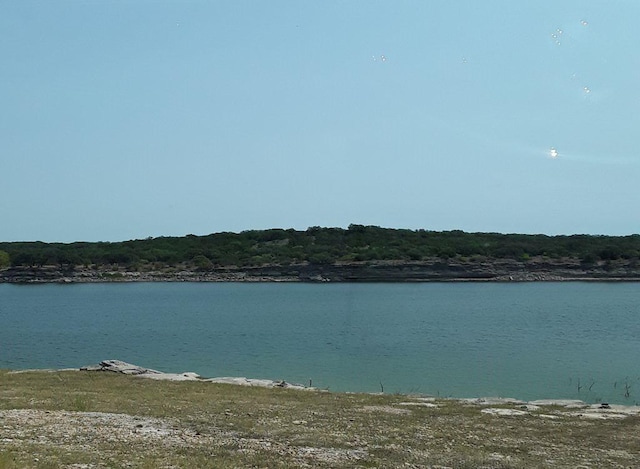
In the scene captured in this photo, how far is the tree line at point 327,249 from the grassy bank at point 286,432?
102089 mm

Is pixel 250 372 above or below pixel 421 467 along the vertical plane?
below

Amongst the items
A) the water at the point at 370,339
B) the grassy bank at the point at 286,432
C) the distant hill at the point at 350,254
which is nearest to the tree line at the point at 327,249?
the distant hill at the point at 350,254

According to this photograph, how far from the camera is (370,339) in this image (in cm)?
4356

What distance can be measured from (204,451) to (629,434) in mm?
9392

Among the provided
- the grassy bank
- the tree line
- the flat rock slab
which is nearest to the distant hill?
the tree line

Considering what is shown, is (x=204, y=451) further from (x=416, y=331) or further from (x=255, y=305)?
(x=255, y=305)

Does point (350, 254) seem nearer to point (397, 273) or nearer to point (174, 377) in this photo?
point (397, 273)

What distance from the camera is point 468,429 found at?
14.3 meters

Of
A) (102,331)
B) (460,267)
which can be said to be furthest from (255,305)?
(460,267)

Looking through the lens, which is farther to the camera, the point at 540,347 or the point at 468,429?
the point at 540,347

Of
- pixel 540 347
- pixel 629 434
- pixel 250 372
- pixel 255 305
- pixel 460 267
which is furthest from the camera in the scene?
pixel 460 267

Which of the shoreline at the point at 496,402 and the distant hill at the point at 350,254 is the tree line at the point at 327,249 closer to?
the distant hill at the point at 350,254

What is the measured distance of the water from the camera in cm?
2930

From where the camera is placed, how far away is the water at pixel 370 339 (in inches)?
1153
